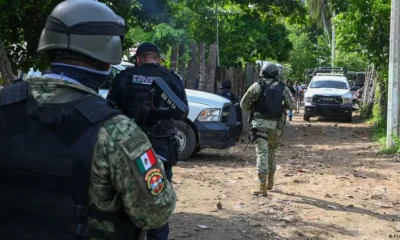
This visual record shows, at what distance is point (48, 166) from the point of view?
2209 millimetres

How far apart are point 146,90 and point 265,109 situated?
132 inches

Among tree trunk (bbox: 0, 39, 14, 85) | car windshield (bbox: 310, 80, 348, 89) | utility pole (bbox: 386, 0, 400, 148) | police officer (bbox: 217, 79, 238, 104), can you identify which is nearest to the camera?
tree trunk (bbox: 0, 39, 14, 85)

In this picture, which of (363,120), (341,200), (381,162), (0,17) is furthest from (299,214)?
(363,120)

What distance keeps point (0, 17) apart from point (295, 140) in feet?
35.7

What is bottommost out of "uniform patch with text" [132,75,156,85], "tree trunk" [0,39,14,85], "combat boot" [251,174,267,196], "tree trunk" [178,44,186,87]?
"combat boot" [251,174,267,196]

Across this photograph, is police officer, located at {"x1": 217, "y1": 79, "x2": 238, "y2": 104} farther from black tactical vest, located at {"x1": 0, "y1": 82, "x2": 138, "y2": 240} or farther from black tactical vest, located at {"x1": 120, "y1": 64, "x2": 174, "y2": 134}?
black tactical vest, located at {"x1": 0, "y1": 82, "x2": 138, "y2": 240}

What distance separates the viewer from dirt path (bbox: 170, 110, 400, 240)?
6574 millimetres

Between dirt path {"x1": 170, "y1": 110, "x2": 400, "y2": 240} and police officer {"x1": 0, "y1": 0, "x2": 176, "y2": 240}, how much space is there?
393 cm

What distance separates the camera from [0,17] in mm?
6750

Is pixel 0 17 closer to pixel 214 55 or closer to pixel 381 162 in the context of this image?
pixel 381 162

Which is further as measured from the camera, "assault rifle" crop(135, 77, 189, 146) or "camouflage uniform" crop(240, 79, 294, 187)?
"camouflage uniform" crop(240, 79, 294, 187)

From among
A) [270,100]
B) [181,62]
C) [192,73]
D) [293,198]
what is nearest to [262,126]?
[270,100]

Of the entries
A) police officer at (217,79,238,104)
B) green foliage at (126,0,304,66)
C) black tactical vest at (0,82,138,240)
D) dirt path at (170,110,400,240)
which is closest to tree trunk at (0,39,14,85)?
dirt path at (170,110,400,240)

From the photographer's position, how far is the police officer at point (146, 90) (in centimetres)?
492
